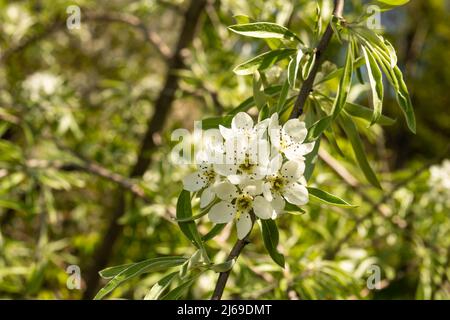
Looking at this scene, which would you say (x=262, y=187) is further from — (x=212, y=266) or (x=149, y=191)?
(x=149, y=191)

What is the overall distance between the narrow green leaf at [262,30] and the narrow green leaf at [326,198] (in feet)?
0.78

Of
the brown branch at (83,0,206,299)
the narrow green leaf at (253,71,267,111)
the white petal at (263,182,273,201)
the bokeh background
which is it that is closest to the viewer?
the white petal at (263,182,273,201)

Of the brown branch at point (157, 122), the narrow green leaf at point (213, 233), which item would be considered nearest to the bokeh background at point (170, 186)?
the brown branch at point (157, 122)

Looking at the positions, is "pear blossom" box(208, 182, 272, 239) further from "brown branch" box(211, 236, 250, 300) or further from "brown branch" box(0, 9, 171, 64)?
"brown branch" box(0, 9, 171, 64)

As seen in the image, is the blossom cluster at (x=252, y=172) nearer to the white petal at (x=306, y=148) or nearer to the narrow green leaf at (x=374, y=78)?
the white petal at (x=306, y=148)

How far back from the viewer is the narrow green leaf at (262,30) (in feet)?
2.65

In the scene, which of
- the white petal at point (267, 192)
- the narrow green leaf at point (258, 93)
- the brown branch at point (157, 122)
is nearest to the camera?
the white petal at point (267, 192)

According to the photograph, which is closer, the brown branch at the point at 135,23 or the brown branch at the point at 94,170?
the brown branch at the point at 94,170

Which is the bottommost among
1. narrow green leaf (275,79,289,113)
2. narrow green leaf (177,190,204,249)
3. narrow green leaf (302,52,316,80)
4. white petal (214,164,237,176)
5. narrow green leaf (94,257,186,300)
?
narrow green leaf (94,257,186,300)

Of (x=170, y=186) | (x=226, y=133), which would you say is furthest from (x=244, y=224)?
(x=170, y=186)

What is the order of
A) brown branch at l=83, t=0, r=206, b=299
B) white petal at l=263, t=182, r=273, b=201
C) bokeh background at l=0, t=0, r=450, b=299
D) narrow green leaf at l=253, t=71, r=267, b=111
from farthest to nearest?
brown branch at l=83, t=0, r=206, b=299 → bokeh background at l=0, t=0, r=450, b=299 → narrow green leaf at l=253, t=71, r=267, b=111 → white petal at l=263, t=182, r=273, b=201

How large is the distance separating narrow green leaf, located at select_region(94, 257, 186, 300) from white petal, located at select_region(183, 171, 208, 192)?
0.36 ft

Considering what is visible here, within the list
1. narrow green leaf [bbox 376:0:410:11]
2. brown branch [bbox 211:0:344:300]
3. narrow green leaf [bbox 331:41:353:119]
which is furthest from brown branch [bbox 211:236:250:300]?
narrow green leaf [bbox 376:0:410:11]

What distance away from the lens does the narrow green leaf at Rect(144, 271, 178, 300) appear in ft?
2.55
